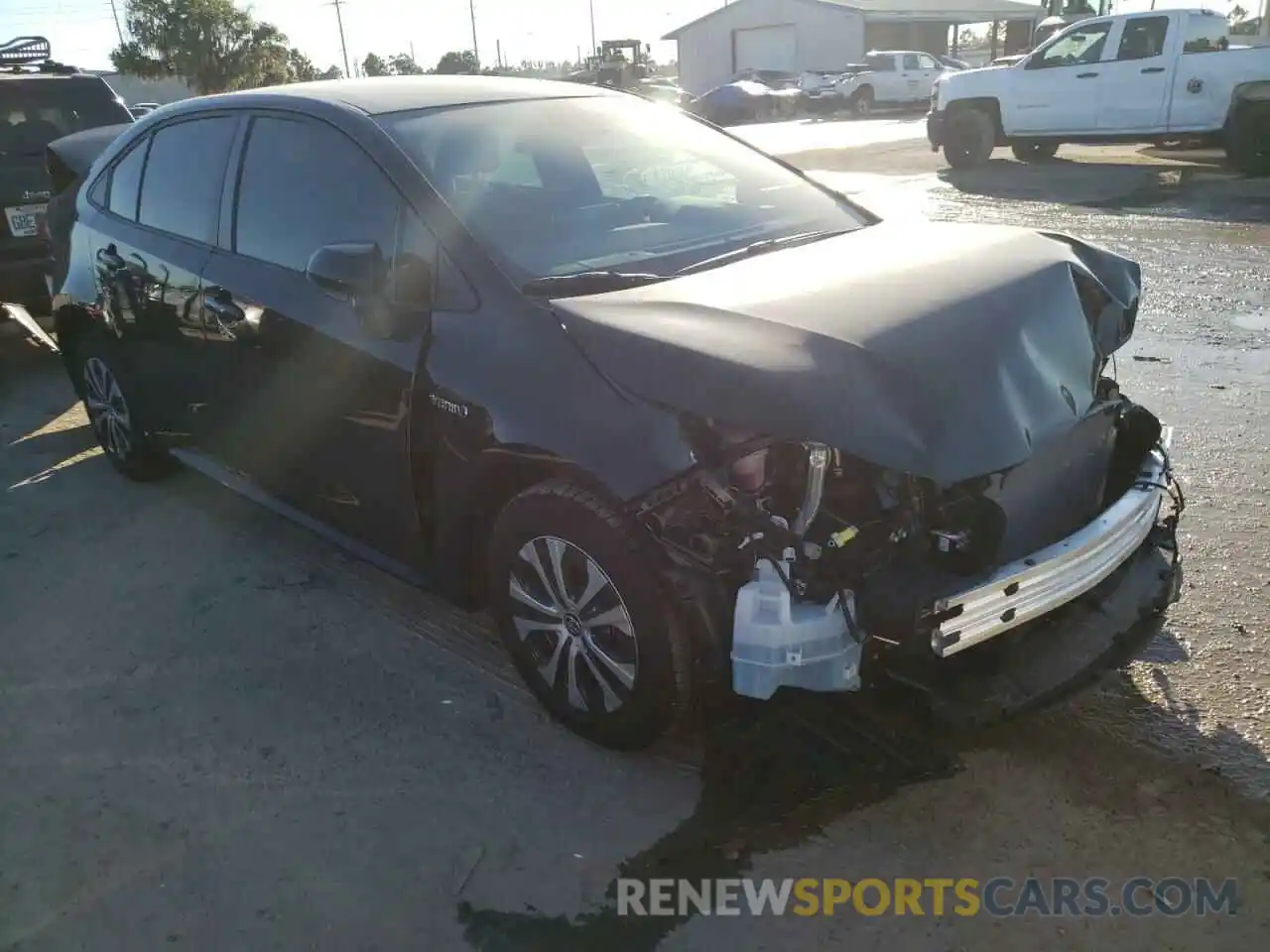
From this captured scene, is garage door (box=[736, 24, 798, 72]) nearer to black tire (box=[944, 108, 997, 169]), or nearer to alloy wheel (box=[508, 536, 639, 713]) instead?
black tire (box=[944, 108, 997, 169])

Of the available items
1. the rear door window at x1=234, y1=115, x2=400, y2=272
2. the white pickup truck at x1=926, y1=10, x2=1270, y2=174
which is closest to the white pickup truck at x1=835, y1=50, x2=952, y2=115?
the white pickup truck at x1=926, y1=10, x2=1270, y2=174

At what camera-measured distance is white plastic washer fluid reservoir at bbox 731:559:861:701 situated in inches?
98.5

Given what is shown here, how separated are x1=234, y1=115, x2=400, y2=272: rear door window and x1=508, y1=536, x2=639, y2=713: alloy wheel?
1159 millimetres

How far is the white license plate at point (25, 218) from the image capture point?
779 cm

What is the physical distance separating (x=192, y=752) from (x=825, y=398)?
222cm

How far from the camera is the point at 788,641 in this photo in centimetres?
249

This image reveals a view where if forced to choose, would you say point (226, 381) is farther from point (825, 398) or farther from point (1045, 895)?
point (1045, 895)

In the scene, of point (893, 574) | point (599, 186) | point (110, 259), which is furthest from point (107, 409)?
point (893, 574)

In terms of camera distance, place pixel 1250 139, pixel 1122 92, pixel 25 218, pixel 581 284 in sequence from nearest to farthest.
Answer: pixel 581 284, pixel 25 218, pixel 1250 139, pixel 1122 92

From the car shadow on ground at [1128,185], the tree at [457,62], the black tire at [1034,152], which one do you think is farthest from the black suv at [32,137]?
the tree at [457,62]

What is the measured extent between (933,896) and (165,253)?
12.5 ft

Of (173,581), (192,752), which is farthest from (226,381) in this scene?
(192,752)

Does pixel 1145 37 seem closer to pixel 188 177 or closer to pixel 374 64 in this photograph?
pixel 188 177

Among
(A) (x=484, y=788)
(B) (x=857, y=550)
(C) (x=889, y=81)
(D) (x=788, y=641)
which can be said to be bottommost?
(C) (x=889, y=81)
